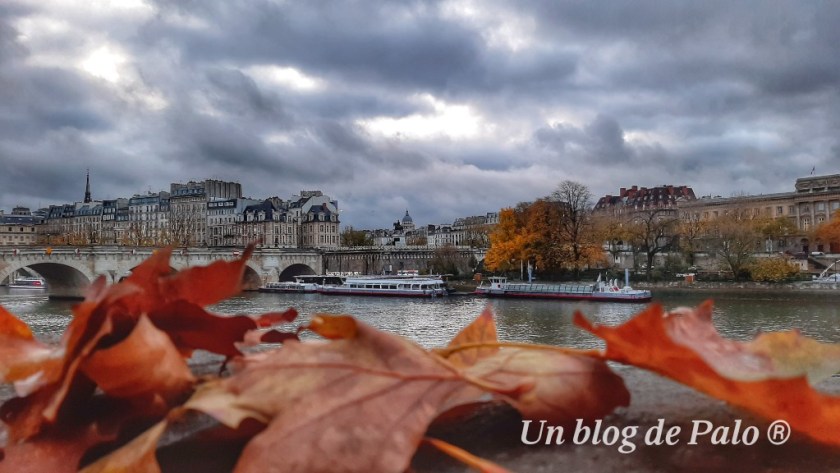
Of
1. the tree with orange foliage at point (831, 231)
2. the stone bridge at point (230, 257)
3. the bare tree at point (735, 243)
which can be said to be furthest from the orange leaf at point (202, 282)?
the tree with orange foliage at point (831, 231)

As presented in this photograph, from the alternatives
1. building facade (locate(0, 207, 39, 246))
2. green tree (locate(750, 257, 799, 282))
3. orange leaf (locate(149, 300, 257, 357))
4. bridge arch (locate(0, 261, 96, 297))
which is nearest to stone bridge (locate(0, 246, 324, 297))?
bridge arch (locate(0, 261, 96, 297))

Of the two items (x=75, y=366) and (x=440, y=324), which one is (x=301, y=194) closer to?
(x=440, y=324)

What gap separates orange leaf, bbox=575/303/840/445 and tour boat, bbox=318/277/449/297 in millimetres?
29619

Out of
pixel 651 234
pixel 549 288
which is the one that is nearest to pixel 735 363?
pixel 549 288

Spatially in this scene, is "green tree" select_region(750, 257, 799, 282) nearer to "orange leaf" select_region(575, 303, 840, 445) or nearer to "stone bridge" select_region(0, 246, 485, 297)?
"stone bridge" select_region(0, 246, 485, 297)

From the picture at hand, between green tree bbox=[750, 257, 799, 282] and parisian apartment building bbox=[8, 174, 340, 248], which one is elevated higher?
parisian apartment building bbox=[8, 174, 340, 248]

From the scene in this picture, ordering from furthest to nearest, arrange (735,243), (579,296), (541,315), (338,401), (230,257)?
(735,243) < (579,296) < (541,315) < (230,257) < (338,401)

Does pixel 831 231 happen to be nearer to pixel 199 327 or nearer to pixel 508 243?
pixel 508 243

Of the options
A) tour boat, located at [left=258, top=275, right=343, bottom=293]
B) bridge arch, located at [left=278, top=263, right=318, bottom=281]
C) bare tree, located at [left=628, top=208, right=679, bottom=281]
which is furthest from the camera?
bridge arch, located at [left=278, top=263, right=318, bottom=281]

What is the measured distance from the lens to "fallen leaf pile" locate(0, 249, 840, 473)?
396 millimetres

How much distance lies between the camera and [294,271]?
44.1 metres

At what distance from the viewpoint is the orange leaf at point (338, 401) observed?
379 millimetres

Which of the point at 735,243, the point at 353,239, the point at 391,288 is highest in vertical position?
the point at 353,239

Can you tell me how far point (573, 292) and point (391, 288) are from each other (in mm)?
8694
